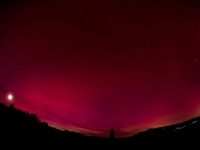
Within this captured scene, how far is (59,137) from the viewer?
563 centimetres

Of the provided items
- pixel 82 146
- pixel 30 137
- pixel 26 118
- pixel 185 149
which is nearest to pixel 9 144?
pixel 30 137

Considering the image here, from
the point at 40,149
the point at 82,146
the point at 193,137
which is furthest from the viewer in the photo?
the point at 82,146

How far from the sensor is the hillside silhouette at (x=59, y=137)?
4703mm

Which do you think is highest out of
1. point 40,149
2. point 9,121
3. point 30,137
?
point 9,121

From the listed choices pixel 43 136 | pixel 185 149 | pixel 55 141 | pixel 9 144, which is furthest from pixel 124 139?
pixel 9 144

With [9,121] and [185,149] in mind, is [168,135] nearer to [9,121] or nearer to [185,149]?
[185,149]

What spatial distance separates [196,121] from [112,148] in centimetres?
293

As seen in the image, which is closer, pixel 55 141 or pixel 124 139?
pixel 55 141

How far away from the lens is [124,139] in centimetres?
608

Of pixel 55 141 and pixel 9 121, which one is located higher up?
pixel 9 121

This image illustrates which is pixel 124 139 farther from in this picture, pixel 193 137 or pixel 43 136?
pixel 43 136

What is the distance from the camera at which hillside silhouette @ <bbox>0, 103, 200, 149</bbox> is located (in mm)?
4703

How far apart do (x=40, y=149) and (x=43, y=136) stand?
0.49 meters

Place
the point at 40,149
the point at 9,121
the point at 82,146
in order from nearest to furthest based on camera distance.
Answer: the point at 9,121 < the point at 40,149 < the point at 82,146
